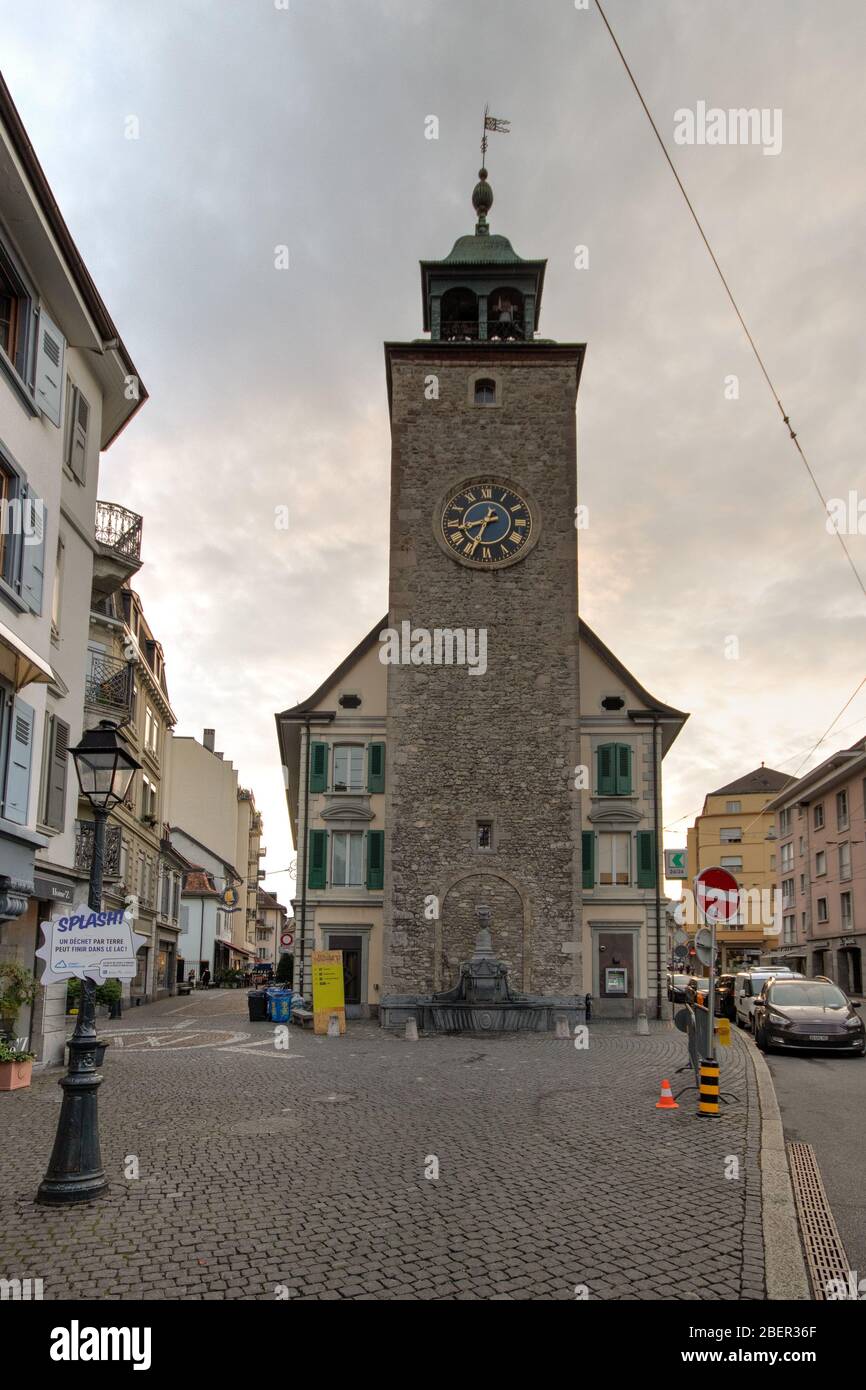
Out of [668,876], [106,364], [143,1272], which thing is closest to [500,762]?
[668,876]

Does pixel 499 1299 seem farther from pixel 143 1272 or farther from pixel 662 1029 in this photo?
pixel 662 1029

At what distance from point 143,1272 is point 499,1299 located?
2.08 m

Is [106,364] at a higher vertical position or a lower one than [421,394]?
lower

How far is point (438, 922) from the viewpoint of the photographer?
93.5ft

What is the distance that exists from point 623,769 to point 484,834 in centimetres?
527

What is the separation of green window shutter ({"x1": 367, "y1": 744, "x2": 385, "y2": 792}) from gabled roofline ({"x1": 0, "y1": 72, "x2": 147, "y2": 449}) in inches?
624

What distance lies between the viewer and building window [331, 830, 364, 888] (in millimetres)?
31422

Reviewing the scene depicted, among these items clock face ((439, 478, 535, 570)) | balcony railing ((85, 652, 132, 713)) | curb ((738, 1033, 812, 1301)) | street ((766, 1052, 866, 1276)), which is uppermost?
clock face ((439, 478, 535, 570))

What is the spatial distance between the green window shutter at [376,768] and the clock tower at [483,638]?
2.46 metres

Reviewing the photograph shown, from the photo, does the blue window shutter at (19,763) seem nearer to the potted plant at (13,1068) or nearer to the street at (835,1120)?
the potted plant at (13,1068)

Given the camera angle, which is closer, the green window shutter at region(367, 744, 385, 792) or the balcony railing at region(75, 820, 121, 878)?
the balcony railing at region(75, 820, 121, 878)

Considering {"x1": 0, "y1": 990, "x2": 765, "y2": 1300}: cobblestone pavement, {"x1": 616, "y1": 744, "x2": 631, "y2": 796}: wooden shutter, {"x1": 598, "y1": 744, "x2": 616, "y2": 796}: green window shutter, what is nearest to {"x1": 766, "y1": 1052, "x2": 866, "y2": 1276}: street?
Result: {"x1": 0, "y1": 990, "x2": 765, "y2": 1300}: cobblestone pavement

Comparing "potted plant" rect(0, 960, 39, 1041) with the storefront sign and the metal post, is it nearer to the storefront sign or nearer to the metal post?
the storefront sign
